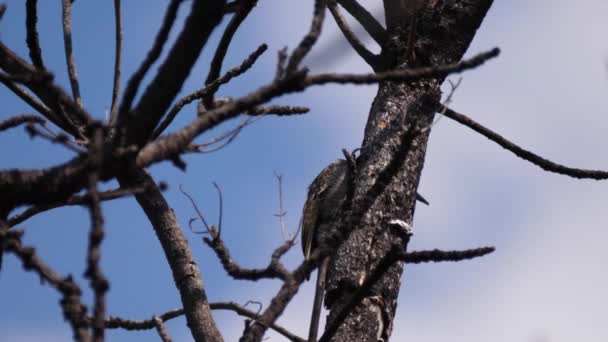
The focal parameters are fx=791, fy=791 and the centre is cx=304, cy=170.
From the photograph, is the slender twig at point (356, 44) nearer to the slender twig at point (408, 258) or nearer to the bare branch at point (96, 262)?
the slender twig at point (408, 258)

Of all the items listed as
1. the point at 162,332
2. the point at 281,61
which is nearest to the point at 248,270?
the point at 162,332

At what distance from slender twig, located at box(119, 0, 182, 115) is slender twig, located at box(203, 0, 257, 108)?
3.84ft

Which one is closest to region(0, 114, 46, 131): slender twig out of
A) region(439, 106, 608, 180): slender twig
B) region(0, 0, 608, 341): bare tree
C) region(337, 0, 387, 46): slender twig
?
region(0, 0, 608, 341): bare tree

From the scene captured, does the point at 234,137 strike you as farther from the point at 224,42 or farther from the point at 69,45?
the point at 69,45

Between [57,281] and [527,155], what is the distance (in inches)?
106

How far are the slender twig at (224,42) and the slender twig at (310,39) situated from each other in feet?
3.23

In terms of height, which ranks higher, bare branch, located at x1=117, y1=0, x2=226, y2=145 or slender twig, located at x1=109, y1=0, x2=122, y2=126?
slender twig, located at x1=109, y1=0, x2=122, y2=126

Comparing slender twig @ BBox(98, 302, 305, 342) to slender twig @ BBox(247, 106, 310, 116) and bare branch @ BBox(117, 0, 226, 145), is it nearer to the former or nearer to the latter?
slender twig @ BBox(247, 106, 310, 116)

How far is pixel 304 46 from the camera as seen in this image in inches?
68.9

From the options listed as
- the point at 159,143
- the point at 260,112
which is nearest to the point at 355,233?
the point at 260,112

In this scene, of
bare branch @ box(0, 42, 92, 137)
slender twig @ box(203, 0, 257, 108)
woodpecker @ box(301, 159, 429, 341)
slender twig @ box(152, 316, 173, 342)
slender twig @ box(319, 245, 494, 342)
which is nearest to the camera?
bare branch @ box(0, 42, 92, 137)

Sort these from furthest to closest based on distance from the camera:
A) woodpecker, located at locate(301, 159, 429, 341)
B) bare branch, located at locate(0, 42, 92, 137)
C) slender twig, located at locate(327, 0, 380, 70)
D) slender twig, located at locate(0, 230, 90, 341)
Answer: woodpecker, located at locate(301, 159, 429, 341) < slender twig, located at locate(327, 0, 380, 70) < bare branch, located at locate(0, 42, 92, 137) < slender twig, located at locate(0, 230, 90, 341)

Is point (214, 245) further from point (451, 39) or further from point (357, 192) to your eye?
point (451, 39)

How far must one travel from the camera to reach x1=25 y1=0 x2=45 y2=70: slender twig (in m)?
2.55
